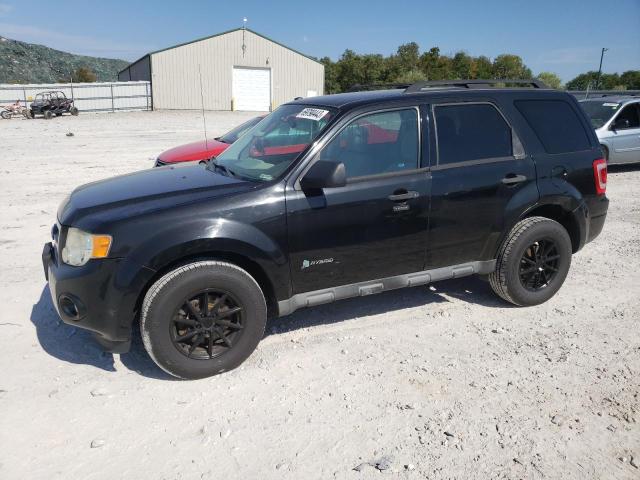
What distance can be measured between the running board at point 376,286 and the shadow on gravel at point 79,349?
3.39ft

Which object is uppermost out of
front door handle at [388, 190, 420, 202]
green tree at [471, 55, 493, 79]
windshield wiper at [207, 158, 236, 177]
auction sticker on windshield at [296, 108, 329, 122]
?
green tree at [471, 55, 493, 79]

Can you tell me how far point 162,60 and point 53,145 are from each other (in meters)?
23.1

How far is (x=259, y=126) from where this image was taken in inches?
187

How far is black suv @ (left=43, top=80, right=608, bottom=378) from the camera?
338 centimetres

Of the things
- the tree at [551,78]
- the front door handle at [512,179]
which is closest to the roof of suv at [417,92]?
the front door handle at [512,179]

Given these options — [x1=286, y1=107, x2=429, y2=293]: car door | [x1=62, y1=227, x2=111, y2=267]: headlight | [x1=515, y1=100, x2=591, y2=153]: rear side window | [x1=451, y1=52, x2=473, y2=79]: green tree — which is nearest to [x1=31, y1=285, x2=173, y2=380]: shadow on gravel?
[x1=62, y1=227, x2=111, y2=267]: headlight

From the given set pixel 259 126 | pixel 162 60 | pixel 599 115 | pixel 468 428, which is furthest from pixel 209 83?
pixel 468 428

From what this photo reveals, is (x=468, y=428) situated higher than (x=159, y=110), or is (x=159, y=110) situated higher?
(x=159, y=110)

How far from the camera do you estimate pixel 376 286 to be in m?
4.09

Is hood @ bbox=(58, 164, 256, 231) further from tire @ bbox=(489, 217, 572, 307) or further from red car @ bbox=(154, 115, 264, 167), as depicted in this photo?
red car @ bbox=(154, 115, 264, 167)

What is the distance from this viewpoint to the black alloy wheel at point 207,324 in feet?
11.4

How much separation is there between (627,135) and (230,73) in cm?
3259

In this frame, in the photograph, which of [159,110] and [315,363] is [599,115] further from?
[159,110]

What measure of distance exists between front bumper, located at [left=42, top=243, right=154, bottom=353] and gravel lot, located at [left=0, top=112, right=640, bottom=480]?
430mm
